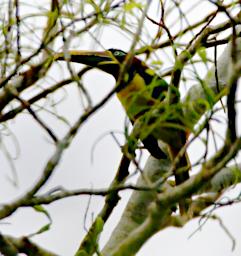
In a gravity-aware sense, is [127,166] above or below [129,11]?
below

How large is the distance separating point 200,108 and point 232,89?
0.42 metres

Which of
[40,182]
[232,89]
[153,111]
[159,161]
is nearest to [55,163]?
[40,182]

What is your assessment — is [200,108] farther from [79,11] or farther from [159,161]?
[159,161]

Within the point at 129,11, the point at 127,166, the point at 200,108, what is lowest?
the point at 127,166

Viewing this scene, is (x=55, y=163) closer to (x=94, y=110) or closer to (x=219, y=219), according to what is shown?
(x=94, y=110)

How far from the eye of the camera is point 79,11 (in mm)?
1219

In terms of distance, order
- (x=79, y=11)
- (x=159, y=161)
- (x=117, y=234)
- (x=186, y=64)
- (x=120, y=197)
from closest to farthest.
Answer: (x=186, y=64), (x=79, y=11), (x=120, y=197), (x=117, y=234), (x=159, y=161)

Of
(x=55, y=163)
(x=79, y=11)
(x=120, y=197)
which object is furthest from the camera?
(x=120, y=197)

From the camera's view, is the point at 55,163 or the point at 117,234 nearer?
the point at 55,163

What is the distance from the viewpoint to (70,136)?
898 mm

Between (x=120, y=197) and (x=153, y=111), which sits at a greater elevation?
(x=153, y=111)

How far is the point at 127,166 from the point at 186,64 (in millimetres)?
478

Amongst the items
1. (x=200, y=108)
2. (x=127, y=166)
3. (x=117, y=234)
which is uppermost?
(x=200, y=108)

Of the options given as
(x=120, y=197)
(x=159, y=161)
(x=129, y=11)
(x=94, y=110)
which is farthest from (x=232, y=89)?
(x=159, y=161)
